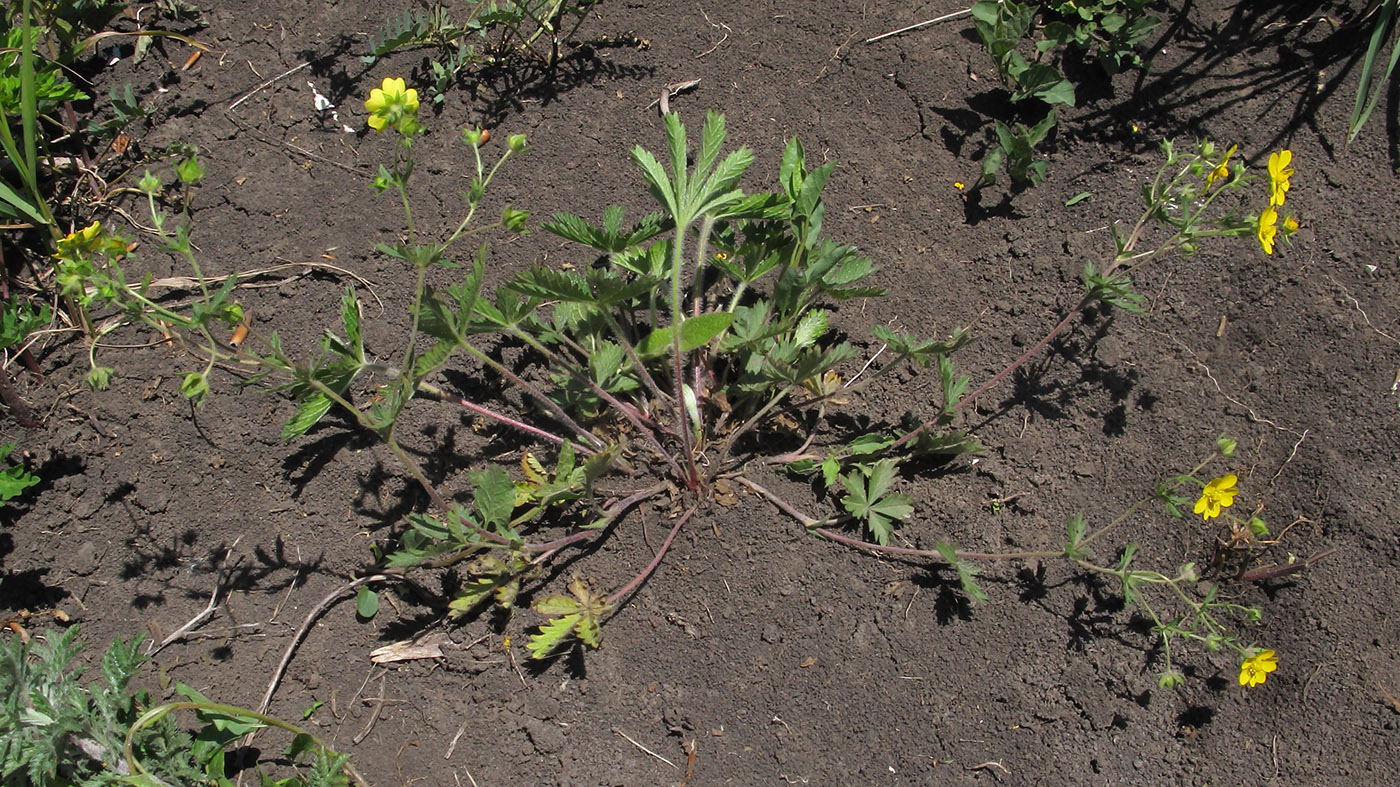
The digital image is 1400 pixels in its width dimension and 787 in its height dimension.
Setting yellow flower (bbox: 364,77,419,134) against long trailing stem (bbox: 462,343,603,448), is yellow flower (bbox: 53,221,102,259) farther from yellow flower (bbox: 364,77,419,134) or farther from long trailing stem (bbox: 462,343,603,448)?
long trailing stem (bbox: 462,343,603,448)

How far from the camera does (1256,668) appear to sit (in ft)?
6.80

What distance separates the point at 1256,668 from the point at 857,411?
1114mm

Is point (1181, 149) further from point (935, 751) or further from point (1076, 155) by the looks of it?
point (935, 751)

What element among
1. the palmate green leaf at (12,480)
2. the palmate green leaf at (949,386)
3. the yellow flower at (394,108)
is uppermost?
the yellow flower at (394,108)

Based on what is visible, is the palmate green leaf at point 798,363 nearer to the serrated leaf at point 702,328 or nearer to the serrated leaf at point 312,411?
the serrated leaf at point 702,328

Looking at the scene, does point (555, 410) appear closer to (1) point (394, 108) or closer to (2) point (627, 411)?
(2) point (627, 411)

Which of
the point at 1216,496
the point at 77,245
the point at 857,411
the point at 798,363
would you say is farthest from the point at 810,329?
the point at 77,245

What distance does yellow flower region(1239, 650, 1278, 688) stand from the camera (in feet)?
6.76

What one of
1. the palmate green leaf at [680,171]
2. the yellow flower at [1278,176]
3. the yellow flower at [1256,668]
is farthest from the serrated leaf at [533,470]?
the yellow flower at [1278,176]

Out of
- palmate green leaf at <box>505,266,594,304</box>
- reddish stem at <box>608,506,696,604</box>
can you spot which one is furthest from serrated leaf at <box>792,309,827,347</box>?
palmate green leaf at <box>505,266,594,304</box>

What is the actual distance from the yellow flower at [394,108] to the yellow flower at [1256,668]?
2.22m

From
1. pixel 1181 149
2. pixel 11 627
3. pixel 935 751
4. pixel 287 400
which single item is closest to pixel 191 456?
pixel 287 400

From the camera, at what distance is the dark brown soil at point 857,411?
2219 millimetres

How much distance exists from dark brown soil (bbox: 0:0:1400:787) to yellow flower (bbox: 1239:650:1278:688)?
0.18m
